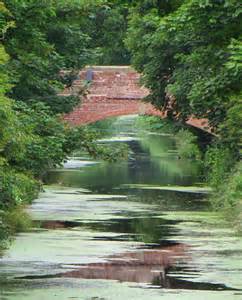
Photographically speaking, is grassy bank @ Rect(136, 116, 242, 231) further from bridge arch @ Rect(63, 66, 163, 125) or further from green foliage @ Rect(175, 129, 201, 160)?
bridge arch @ Rect(63, 66, 163, 125)

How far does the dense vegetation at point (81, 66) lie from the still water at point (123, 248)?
117 centimetres

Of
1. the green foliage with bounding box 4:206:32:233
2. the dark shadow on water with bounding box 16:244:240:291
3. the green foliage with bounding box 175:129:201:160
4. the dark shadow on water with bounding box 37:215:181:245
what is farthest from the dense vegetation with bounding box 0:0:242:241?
the green foliage with bounding box 175:129:201:160

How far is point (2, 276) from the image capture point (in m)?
21.5

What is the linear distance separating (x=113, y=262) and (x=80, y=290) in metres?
4.03

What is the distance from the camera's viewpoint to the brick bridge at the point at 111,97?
58719 mm

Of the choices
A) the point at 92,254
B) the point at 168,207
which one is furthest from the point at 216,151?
the point at 92,254

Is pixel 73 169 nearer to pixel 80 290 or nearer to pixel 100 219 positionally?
pixel 100 219

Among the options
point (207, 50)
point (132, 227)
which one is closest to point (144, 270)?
point (132, 227)

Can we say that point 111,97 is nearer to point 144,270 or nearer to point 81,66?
point 81,66

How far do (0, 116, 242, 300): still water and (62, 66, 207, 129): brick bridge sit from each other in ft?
33.8

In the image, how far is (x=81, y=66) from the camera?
4978cm

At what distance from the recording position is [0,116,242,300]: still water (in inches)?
800

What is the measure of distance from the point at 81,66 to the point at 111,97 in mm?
10395

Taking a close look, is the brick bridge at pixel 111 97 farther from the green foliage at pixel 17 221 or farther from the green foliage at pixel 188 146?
the green foliage at pixel 17 221
